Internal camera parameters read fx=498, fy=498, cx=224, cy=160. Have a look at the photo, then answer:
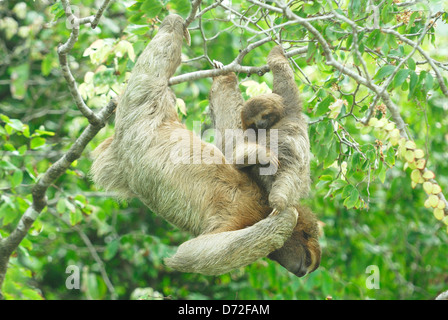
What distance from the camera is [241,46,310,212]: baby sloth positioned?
5.18 metres

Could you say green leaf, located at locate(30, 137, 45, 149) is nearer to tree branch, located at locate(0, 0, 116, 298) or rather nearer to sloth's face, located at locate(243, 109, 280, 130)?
tree branch, located at locate(0, 0, 116, 298)

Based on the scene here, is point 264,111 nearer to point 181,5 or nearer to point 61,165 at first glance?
point 181,5

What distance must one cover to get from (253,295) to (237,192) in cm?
505

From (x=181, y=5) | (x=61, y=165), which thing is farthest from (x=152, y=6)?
(x=61, y=165)

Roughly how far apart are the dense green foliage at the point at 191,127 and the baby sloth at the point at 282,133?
28cm

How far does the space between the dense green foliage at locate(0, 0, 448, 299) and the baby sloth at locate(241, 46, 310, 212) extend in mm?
278

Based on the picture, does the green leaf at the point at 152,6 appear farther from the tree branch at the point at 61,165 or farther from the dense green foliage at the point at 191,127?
the tree branch at the point at 61,165

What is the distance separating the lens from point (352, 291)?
364 inches

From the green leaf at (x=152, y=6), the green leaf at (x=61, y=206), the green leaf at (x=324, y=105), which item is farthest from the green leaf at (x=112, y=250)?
the green leaf at (x=324, y=105)

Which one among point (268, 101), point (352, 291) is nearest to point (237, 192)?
point (268, 101)

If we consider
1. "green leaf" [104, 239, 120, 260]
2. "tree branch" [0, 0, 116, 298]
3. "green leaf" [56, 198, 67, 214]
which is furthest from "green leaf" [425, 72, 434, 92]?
"green leaf" [104, 239, 120, 260]

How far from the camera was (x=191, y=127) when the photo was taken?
840cm

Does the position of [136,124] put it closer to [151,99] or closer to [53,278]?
[151,99]
